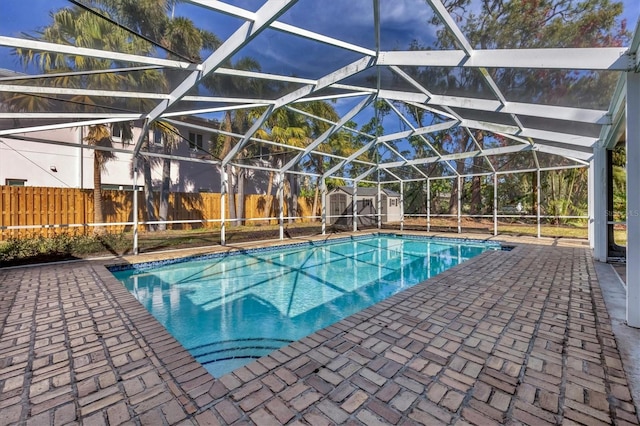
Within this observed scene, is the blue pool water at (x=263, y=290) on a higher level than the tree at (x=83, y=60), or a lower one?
lower

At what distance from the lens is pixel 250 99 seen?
616cm

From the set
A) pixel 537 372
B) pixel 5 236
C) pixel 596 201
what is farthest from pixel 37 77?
pixel 596 201

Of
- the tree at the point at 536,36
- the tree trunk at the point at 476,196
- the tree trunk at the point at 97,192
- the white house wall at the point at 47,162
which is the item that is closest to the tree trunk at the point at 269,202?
the tree trunk at the point at 97,192

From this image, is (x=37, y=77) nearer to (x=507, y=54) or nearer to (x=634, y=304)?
(x=507, y=54)

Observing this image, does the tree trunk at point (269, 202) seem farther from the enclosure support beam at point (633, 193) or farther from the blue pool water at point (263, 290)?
the enclosure support beam at point (633, 193)

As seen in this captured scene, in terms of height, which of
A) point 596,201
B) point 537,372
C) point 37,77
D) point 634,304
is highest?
point 37,77

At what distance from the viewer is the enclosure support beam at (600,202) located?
19.5ft

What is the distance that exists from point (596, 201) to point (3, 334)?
1029 cm

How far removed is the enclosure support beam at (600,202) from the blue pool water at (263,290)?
3.35 metres

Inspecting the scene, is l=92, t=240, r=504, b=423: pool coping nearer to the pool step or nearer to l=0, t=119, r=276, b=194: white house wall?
the pool step

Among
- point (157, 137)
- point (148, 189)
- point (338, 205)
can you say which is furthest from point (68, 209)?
point (338, 205)

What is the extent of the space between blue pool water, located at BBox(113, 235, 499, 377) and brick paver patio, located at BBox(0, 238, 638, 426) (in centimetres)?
105

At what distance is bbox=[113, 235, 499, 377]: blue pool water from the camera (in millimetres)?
4064

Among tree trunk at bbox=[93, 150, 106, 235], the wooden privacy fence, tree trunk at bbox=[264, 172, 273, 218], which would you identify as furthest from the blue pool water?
tree trunk at bbox=[264, 172, 273, 218]
